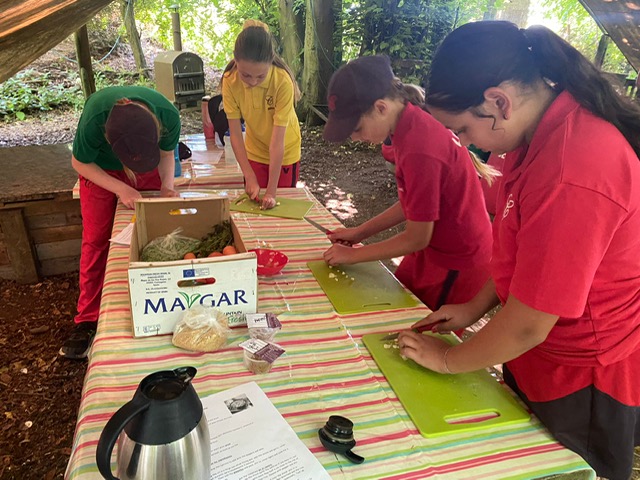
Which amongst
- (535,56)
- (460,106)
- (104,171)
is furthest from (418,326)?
(104,171)

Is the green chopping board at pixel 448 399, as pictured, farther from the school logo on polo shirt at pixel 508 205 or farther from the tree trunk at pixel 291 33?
the tree trunk at pixel 291 33

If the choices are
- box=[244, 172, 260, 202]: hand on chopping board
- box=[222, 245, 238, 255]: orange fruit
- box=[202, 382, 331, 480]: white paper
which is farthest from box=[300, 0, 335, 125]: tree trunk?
box=[202, 382, 331, 480]: white paper

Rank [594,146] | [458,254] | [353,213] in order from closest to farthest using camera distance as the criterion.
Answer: [594,146], [458,254], [353,213]

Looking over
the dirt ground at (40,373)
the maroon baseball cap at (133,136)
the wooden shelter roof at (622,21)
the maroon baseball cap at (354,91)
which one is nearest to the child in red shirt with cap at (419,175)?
the maroon baseball cap at (354,91)

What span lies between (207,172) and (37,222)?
52.6 inches

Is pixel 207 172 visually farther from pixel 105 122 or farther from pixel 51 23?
pixel 51 23

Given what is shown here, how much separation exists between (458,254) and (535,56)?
957 mm

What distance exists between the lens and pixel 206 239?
1681mm

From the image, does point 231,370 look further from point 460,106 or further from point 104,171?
point 104,171

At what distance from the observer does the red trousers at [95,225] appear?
7.25 feet

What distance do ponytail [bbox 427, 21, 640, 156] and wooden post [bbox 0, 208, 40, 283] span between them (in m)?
3.10

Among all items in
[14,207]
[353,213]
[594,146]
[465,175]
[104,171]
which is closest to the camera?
[594,146]

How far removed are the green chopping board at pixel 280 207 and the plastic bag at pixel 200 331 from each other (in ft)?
3.37

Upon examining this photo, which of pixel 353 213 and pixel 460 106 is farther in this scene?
pixel 353 213
